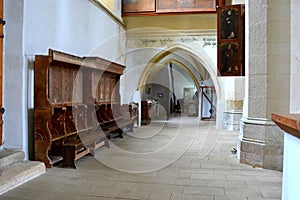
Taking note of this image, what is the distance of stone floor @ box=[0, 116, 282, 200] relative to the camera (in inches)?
111

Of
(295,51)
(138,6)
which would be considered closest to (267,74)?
(295,51)

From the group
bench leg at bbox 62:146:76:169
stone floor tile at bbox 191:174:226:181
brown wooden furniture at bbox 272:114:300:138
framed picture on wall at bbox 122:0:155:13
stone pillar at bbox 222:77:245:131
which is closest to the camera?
brown wooden furniture at bbox 272:114:300:138

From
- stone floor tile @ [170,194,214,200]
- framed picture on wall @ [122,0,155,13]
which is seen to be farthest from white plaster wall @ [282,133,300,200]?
framed picture on wall @ [122,0,155,13]

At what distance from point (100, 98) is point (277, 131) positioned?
135 inches

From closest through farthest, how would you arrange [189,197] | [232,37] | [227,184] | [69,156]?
[189,197] < [227,184] < [69,156] < [232,37]

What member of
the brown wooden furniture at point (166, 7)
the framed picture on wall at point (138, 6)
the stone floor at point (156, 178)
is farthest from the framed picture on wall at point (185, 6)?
the stone floor at point (156, 178)

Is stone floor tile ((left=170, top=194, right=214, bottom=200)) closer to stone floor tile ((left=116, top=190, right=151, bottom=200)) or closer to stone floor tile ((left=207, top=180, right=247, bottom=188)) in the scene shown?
stone floor tile ((left=116, top=190, right=151, bottom=200))

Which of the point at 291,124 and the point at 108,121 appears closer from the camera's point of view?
the point at 291,124

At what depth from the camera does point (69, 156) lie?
3.82 meters

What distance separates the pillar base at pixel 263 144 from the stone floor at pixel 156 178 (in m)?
0.16

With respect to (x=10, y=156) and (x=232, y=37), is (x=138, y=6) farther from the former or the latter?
(x=10, y=156)

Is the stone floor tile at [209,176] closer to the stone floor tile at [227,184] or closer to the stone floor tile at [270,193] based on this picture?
the stone floor tile at [227,184]

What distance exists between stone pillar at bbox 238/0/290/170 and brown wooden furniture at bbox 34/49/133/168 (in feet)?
8.10

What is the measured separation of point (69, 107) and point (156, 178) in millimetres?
1997
